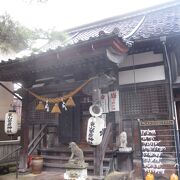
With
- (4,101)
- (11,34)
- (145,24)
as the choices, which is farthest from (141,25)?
(4,101)

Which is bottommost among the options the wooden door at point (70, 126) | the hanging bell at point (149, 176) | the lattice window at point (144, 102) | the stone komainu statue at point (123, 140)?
the hanging bell at point (149, 176)

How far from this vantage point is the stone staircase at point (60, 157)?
30.6 feet

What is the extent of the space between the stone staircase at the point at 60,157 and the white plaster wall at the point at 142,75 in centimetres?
294

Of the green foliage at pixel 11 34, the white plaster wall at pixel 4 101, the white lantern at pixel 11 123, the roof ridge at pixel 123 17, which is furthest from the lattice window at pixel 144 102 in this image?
the white plaster wall at pixel 4 101

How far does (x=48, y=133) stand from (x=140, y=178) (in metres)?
5.13

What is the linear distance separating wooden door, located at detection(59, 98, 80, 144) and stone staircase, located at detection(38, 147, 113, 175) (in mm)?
810

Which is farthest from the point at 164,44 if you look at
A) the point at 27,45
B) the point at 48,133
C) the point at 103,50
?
the point at 48,133

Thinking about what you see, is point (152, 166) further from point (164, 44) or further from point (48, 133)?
point (48, 133)

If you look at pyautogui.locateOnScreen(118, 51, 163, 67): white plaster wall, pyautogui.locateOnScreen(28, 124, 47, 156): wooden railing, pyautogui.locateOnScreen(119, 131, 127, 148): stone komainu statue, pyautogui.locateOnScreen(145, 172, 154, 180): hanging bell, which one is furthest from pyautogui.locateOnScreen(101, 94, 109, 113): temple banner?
pyautogui.locateOnScreen(28, 124, 47, 156): wooden railing

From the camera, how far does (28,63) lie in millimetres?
9102

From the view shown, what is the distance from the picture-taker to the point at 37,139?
1167cm

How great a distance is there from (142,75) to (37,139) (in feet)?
19.3

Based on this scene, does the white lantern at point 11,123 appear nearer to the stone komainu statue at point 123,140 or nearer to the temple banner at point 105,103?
the temple banner at point 105,103

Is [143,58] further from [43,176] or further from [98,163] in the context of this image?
[43,176]
